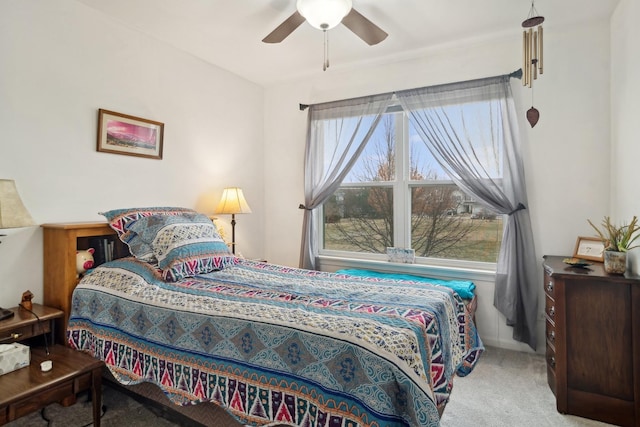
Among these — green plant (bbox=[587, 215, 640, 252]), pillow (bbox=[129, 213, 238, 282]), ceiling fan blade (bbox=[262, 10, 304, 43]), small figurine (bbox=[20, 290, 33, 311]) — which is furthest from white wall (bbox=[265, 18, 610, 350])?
small figurine (bbox=[20, 290, 33, 311])

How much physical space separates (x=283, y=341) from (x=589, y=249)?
2497mm

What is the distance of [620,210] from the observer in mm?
2449

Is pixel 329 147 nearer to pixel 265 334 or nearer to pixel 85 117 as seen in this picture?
pixel 85 117

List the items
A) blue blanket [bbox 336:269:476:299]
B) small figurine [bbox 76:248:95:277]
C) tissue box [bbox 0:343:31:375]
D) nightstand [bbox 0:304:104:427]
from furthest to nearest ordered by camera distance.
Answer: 1. blue blanket [bbox 336:269:476:299]
2. small figurine [bbox 76:248:95:277]
3. tissue box [bbox 0:343:31:375]
4. nightstand [bbox 0:304:104:427]

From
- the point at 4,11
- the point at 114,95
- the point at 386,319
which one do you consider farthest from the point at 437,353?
the point at 4,11

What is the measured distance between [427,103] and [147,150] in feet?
8.66

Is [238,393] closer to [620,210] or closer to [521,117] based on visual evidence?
[620,210]

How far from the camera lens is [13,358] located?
1.75m

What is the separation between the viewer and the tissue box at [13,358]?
5.62 feet

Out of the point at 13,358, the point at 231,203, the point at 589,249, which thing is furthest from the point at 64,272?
the point at 589,249

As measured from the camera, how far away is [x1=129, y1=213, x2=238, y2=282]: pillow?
2236mm

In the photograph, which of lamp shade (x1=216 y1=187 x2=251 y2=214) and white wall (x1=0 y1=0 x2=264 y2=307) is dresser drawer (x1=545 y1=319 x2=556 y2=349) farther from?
white wall (x1=0 y1=0 x2=264 y2=307)

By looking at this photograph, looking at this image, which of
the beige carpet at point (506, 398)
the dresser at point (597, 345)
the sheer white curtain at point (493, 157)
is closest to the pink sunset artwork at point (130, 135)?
the sheer white curtain at point (493, 157)

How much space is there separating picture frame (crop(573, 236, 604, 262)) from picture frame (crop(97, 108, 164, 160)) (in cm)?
359
